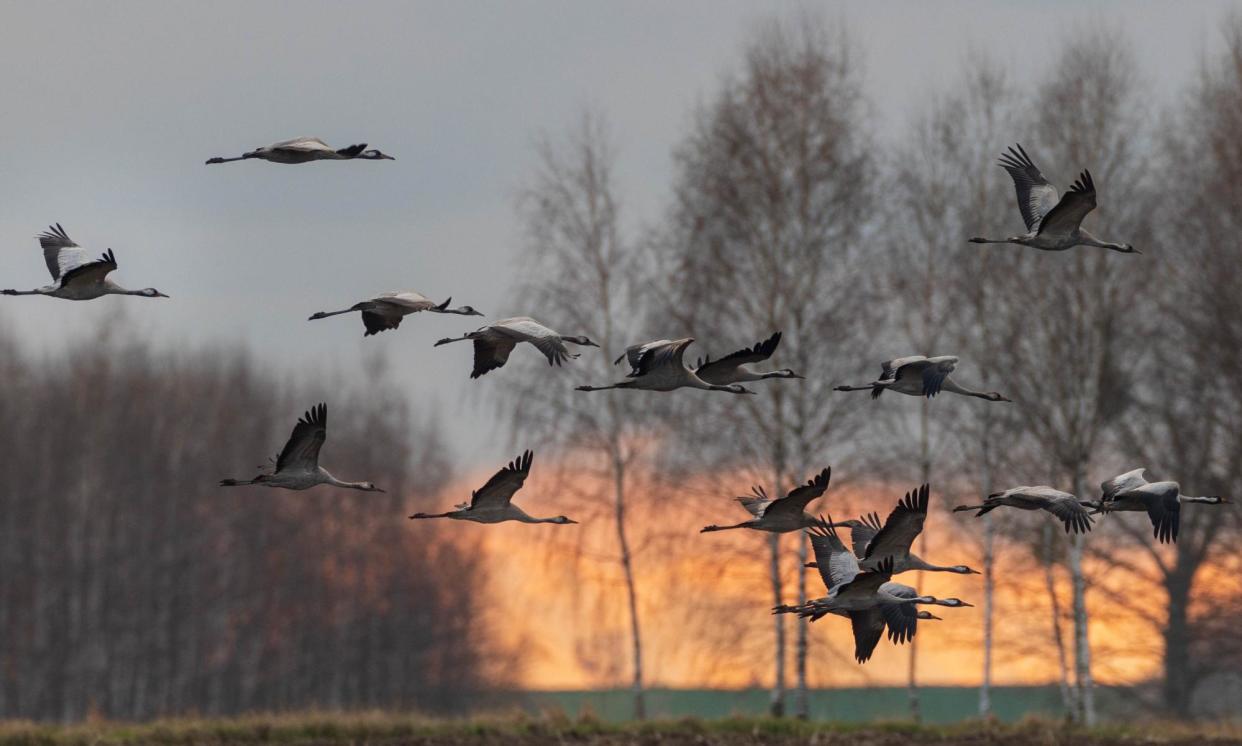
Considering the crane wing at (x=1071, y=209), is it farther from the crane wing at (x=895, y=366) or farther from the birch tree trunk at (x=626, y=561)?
the birch tree trunk at (x=626, y=561)

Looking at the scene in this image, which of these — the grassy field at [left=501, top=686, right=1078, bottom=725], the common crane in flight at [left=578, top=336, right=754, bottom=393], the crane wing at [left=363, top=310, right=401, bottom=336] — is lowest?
the grassy field at [left=501, top=686, right=1078, bottom=725]

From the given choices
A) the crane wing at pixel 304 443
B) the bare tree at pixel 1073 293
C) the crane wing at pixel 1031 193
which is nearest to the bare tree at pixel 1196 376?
the bare tree at pixel 1073 293

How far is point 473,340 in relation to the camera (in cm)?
1217

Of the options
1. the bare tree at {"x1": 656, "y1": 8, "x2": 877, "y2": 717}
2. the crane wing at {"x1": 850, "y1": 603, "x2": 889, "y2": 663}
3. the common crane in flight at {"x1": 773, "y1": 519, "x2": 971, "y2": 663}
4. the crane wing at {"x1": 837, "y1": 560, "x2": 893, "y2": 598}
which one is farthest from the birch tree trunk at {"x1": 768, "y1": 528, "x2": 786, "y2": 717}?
the crane wing at {"x1": 837, "y1": 560, "x2": 893, "y2": 598}

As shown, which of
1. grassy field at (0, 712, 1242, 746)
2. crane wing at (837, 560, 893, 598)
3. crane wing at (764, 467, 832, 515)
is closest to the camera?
crane wing at (837, 560, 893, 598)

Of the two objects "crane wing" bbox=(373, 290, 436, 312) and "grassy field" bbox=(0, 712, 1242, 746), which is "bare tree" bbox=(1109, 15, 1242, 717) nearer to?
"grassy field" bbox=(0, 712, 1242, 746)

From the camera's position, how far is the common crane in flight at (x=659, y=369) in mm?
10961

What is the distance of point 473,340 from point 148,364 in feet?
108

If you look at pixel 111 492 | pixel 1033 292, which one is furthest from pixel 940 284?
pixel 111 492

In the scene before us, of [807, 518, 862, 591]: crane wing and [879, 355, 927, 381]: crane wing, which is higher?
[879, 355, 927, 381]: crane wing

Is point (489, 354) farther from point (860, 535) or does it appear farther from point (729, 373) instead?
point (860, 535)

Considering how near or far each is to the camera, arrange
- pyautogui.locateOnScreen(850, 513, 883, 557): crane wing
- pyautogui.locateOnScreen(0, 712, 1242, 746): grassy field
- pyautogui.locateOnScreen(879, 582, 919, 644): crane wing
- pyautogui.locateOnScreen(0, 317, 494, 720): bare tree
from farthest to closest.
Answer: pyautogui.locateOnScreen(0, 317, 494, 720): bare tree → pyautogui.locateOnScreen(0, 712, 1242, 746): grassy field → pyautogui.locateOnScreen(850, 513, 883, 557): crane wing → pyautogui.locateOnScreen(879, 582, 919, 644): crane wing

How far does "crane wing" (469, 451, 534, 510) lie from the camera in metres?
11.6

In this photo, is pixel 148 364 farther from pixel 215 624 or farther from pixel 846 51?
pixel 846 51
